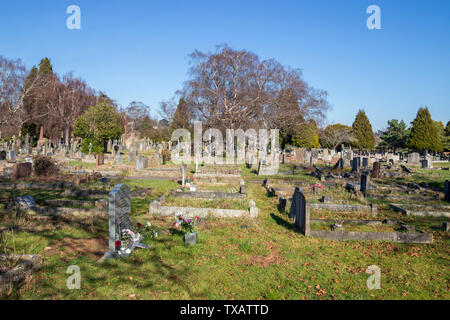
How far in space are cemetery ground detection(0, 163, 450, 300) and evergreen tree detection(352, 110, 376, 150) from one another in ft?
174

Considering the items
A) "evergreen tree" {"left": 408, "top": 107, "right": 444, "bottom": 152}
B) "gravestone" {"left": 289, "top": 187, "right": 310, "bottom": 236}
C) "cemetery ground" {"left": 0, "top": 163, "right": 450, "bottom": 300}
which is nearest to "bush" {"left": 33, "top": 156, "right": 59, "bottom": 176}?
"cemetery ground" {"left": 0, "top": 163, "right": 450, "bottom": 300}

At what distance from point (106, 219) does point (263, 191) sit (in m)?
8.97

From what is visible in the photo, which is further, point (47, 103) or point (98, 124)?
point (47, 103)

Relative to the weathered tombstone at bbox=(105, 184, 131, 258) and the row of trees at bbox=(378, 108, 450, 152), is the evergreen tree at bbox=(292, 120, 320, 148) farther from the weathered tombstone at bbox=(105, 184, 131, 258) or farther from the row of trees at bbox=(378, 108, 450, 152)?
the weathered tombstone at bbox=(105, 184, 131, 258)

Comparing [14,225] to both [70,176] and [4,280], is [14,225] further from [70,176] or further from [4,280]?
[70,176]

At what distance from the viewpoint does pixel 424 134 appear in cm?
4769

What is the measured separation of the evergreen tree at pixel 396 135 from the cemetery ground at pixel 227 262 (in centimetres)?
5130

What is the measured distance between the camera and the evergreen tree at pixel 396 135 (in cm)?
5478

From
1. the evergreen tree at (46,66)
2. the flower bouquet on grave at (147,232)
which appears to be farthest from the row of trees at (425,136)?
the evergreen tree at (46,66)

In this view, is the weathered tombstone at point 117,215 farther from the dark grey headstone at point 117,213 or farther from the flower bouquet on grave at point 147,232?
the flower bouquet on grave at point 147,232

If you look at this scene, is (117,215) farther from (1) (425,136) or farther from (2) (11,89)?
(1) (425,136)

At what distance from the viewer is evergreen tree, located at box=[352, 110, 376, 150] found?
59.3 metres

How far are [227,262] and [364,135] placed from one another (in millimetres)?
59932

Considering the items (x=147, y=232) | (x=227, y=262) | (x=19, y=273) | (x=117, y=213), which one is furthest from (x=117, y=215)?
(x=227, y=262)
